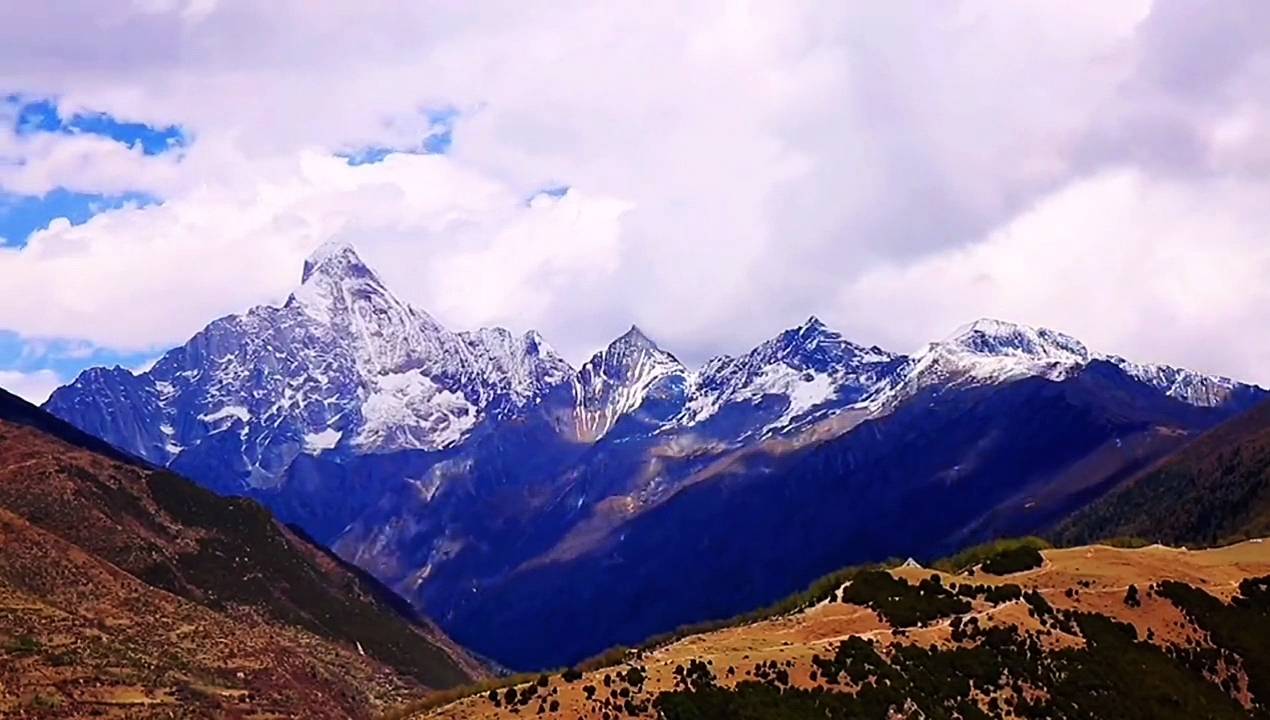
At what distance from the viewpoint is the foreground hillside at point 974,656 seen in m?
86.5

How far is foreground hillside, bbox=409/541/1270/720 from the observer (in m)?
86.5

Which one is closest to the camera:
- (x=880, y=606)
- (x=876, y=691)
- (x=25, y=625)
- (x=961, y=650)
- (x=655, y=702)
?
(x=655, y=702)

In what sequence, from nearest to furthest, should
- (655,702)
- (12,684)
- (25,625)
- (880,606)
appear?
(655,702) < (880,606) < (12,684) < (25,625)

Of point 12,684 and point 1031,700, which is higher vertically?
point 12,684

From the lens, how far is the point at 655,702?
276 feet

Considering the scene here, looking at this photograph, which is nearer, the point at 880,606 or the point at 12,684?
the point at 880,606

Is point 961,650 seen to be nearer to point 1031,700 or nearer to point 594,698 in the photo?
point 1031,700

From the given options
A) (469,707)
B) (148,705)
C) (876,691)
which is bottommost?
(876,691)

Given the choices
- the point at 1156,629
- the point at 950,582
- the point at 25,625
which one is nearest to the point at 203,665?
the point at 25,625

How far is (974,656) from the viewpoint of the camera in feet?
320

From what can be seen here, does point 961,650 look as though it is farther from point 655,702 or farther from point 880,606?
point 655,702

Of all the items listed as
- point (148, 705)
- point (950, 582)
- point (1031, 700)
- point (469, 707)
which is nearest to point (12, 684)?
point (148, 705)

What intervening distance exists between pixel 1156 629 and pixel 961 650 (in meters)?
22.6

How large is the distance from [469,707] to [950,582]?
44127 mm
